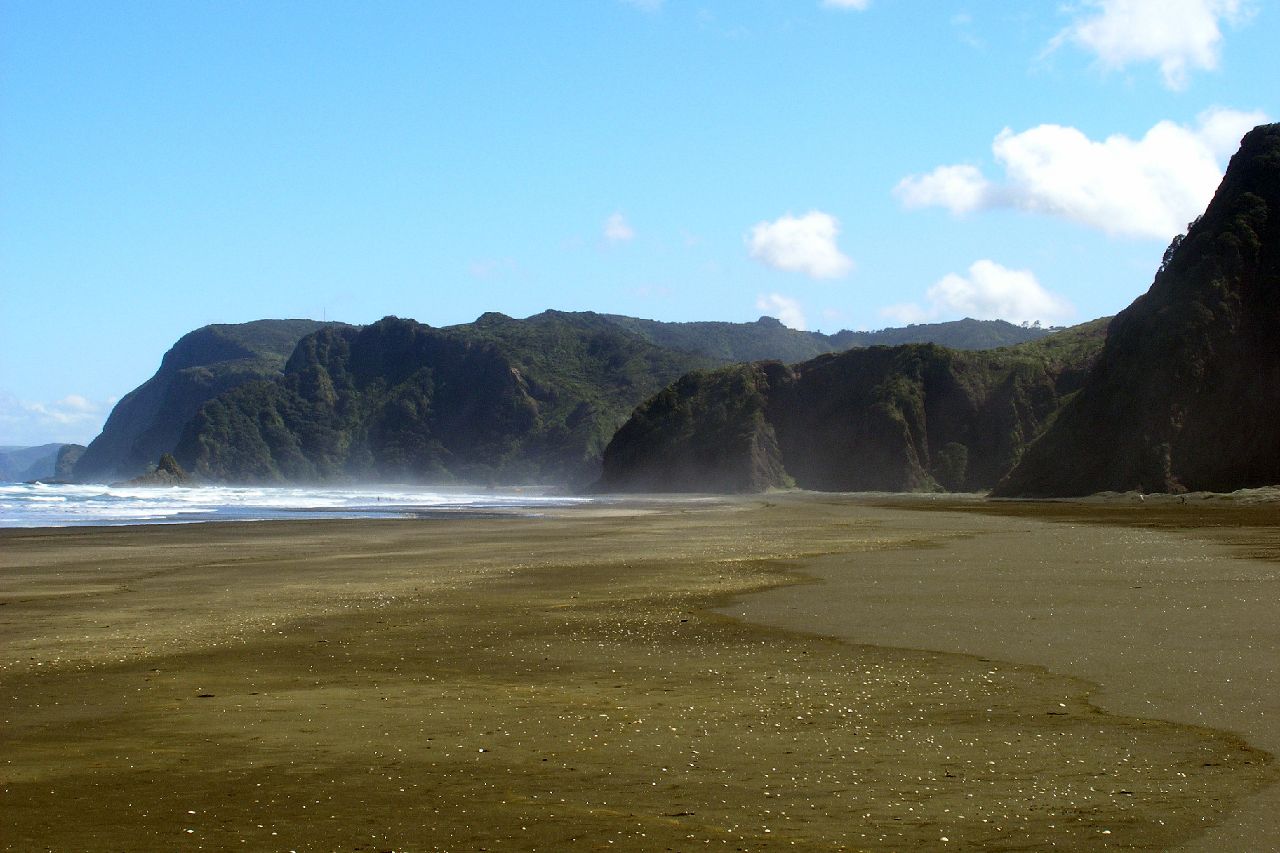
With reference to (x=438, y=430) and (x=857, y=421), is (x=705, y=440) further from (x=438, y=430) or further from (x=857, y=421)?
(x=438, y=430)

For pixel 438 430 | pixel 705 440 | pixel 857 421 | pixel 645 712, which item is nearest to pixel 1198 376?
pixel 857 421

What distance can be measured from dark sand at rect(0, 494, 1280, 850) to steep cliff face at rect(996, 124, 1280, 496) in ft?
156

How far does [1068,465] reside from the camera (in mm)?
69625

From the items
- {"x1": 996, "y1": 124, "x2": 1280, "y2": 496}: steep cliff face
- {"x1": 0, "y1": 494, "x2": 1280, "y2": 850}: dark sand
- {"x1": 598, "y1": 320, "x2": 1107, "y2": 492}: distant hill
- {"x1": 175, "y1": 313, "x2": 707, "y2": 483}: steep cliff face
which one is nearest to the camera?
{"x1": 0, "y1": 494, "x2": 1280, "y2": 850}: dark sand

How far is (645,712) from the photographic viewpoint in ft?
29.7

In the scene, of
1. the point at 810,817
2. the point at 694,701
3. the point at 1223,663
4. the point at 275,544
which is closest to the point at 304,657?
the point at 694,701

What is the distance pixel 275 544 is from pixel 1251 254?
204 ft

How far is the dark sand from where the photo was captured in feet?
20.3

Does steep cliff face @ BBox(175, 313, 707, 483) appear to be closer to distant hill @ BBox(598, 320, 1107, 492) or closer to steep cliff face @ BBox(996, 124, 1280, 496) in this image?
distant hill @ BBox(598, 320, 1107, 492)

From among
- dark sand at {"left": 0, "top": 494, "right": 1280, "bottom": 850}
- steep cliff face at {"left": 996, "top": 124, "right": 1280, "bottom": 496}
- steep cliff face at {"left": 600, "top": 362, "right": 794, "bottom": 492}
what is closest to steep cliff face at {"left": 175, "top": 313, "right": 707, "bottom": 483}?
steep cliff face at {"left": 600, "top": 362, "right": 794, "bottom": 492}

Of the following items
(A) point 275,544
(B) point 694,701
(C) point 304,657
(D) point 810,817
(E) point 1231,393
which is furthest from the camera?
(E) point 1231,393

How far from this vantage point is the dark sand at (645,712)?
6.18 m

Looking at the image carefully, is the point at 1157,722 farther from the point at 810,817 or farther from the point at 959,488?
the point at 959,488

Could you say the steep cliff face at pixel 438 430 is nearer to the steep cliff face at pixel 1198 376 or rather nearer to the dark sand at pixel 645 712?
the steep cliff face at pixel 1198 376
